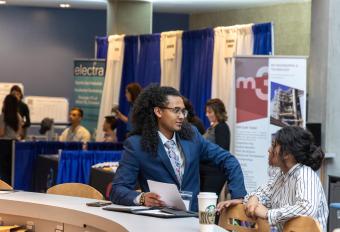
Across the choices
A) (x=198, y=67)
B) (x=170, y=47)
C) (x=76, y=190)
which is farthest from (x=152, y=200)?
(x=170, y=47)

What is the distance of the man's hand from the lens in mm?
4039

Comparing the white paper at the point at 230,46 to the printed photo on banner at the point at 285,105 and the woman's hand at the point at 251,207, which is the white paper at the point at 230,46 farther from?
the woman's hand at the point at 251,207

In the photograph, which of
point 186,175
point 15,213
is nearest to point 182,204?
point 186,175

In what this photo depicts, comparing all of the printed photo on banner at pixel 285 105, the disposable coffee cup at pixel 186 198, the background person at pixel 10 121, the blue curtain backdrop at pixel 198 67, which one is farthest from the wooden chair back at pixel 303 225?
the background person at pixel 10 121

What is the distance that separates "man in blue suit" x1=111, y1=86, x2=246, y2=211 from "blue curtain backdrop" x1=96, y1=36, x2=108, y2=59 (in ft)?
32.6

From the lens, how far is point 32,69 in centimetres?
1841

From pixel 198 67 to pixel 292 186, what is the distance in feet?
24.7

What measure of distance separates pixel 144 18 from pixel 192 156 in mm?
10225

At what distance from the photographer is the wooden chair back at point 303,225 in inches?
130

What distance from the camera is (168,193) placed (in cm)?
395

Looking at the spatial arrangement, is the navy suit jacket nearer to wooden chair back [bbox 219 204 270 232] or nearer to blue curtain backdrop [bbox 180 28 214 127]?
wooden chair back [bbox 219 204 270 232]

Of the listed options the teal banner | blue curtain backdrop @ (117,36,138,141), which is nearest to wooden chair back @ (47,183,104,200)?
blue curtain backdrop @ (117,36,138,141)

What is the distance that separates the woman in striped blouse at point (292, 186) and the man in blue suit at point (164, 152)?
0.61 feet

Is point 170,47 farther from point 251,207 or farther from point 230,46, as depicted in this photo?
point 251,207
